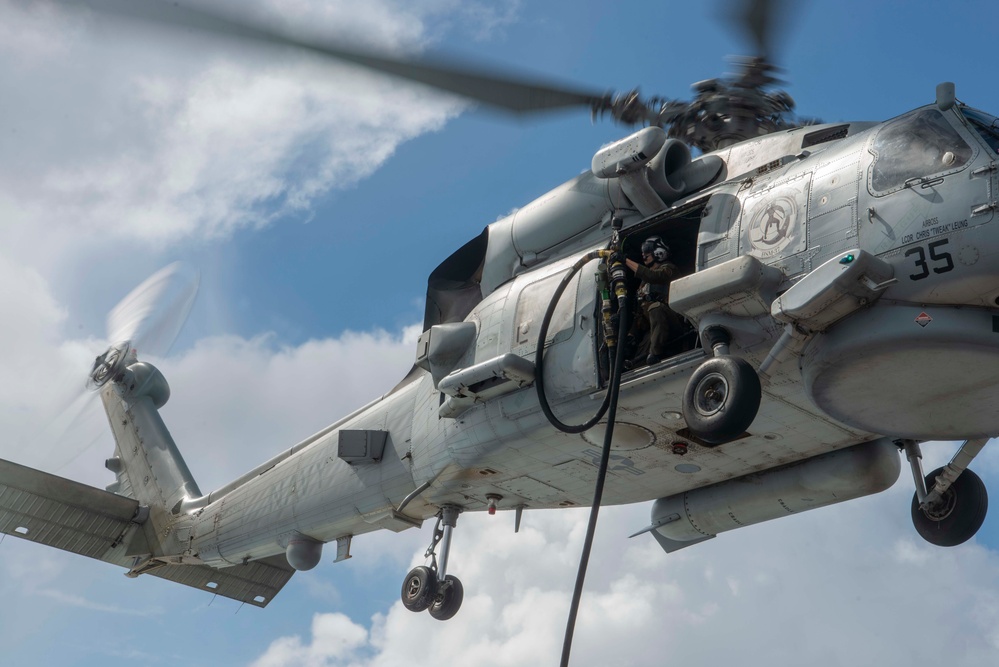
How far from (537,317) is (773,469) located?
7.48 feet

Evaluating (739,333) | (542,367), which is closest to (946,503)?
(739,333)

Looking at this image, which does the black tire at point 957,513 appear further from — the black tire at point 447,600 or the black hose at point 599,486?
the black tire at point 447,600

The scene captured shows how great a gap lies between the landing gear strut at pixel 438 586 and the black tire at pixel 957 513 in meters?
4.19

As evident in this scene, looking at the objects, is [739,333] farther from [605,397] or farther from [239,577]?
[239,577]

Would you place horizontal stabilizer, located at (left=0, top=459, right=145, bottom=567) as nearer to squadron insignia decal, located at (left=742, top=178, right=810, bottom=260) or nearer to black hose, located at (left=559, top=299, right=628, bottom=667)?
black hose, located at (left=559, top=299, right=628, bottom=667)

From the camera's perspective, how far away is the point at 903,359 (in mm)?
6676

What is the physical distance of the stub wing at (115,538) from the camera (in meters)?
12.9

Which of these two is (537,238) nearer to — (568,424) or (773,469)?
(568,424)

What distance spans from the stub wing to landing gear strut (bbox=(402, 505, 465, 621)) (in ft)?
12.2

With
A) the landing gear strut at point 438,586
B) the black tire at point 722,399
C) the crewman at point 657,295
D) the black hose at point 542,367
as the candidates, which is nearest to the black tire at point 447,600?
the landing gear strut at point 438,586

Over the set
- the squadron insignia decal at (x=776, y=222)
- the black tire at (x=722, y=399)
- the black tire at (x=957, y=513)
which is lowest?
the black tire at (x=957, y=513)

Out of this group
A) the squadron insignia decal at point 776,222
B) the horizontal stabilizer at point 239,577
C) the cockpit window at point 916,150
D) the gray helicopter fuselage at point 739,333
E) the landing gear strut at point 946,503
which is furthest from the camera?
the horizontal stabilizer at point 239,577

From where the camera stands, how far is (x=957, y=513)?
823cm

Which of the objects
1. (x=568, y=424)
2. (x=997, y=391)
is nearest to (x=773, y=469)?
(x=568, y=424)
